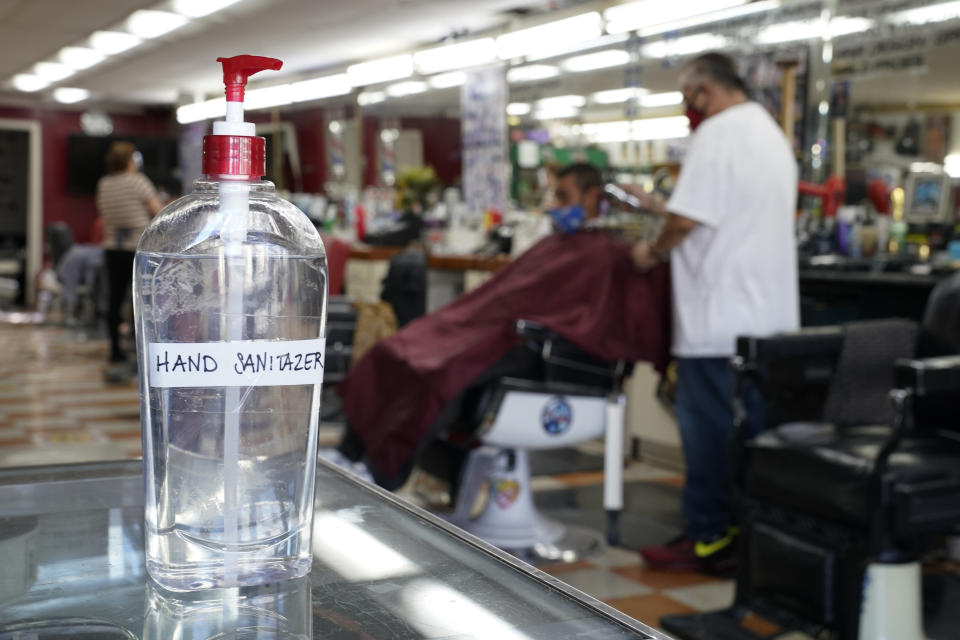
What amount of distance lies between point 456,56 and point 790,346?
5.10 meters

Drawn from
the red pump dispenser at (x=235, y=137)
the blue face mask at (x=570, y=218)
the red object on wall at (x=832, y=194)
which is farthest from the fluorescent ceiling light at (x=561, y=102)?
the red pump dispenser at (x=235, y=137)

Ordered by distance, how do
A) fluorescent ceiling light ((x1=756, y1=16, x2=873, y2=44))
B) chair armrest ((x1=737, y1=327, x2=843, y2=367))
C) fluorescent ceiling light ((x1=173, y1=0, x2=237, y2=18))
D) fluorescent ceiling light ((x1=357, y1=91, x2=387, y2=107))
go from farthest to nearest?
1. fluorescent ceiling light ((x1=357, y1=91, x2=387, y2=107))
2. fluorescent ceiling light ((x1=173, y1=0, x2=237, y2=18))
3. fluorescent ceiling light ((x1=756, y1=16, x2=873, y2=44))
4. chair armrest ((x1=737, y1=327, x2=843, y2=367))

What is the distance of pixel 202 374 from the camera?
0.67m

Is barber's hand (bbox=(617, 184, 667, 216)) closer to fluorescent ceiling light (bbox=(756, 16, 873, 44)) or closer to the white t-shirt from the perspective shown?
the white t-shirt

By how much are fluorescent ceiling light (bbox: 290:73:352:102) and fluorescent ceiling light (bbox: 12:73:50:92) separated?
142 inches

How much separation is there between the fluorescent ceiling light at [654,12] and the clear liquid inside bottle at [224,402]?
4544 mm

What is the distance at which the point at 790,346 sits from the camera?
2.55 m

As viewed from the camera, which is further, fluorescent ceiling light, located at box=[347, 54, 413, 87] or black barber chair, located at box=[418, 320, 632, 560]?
fluorescent ceiling light, located at box=[347, 54, 413, 87]

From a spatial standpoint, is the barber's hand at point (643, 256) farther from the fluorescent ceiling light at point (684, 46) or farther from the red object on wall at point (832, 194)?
the fluorescent ceiling light at point (684, 46)

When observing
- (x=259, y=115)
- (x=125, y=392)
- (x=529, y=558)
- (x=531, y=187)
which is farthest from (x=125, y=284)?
(x=529, y=558)

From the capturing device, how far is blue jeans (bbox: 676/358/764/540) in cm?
310

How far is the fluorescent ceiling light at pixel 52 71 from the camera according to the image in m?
10.5

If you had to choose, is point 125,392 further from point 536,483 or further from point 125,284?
point 536,483

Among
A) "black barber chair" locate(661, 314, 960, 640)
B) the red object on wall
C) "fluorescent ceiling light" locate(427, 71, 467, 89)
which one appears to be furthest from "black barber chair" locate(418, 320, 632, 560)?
"fluorescent ceiling light" locate(427, 71, 467, 89)
